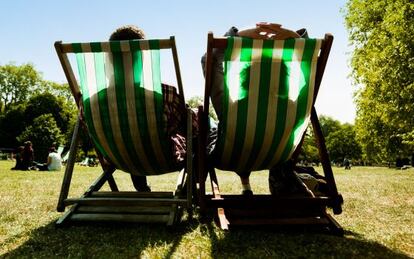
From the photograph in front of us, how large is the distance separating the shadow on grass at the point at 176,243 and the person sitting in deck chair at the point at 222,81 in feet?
2.57

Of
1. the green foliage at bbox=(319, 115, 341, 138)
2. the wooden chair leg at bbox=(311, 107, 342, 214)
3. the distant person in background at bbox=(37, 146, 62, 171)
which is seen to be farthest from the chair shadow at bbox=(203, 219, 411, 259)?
the green foliage at bbox=(319, 115, 341, 138)

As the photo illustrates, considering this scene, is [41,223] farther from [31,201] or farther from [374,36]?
[374,36]

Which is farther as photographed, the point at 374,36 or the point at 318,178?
the point at 374,36

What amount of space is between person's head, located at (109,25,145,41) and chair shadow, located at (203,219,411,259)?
1.95m

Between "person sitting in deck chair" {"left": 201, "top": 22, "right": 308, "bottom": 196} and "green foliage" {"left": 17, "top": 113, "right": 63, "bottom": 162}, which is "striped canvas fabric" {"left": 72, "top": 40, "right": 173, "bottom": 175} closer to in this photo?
"person sitting in deck chair" {"left": 201, "top": 22, "right": 308, "bottom": 196}

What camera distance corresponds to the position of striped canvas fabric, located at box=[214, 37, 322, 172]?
3113mm

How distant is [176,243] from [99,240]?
0.60 metres

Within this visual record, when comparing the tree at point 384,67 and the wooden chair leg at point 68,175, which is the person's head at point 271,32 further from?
the tree at point 384,67

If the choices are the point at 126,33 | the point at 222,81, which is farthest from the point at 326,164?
the point at 126,33

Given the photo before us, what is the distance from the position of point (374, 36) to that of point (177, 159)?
19.5 meters

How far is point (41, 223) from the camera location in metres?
3.57

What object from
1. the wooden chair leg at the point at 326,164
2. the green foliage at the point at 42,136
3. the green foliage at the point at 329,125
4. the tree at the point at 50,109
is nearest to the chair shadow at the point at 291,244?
the wooden chair leg at the point at 326,164

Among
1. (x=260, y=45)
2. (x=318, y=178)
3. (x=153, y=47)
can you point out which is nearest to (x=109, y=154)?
(x=153, y=47)

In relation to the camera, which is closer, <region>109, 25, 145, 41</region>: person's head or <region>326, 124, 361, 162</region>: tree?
<region>109, 25, 145, 41</region>: person's head
